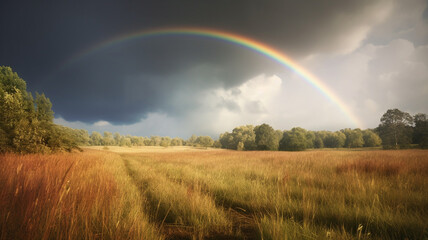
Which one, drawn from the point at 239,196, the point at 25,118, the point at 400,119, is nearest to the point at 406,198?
the point at 239,196

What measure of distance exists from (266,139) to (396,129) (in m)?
34.0

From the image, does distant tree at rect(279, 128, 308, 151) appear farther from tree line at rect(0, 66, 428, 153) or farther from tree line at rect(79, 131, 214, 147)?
tree line at rect(79, 131, 214, 147)

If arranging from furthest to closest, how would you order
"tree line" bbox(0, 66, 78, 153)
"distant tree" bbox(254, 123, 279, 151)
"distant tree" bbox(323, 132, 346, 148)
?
"distant tree" bbox(323, 132, 346, 148)
"distant tree" bbox(254, 123, 279, 151)
"tree line" bbox(0, 66, 78, 153)

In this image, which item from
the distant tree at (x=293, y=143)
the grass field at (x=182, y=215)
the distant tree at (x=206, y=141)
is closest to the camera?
the grass field at (x=182, y=215)

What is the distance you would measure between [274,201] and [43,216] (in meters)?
3.56

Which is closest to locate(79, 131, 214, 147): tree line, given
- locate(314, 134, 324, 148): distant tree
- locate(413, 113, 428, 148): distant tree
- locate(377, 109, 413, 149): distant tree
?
locate(314, 134, 324, 148): distant tree

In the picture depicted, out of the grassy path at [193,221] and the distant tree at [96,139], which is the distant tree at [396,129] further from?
the distant tree at [96,139]

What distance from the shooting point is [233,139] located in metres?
68.4

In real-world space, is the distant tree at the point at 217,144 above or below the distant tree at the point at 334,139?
below

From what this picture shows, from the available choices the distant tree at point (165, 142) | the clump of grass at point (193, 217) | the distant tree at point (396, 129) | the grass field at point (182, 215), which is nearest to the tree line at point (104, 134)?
the distant tree at point (396, 129)

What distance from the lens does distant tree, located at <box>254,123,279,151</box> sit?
45656 millimetres

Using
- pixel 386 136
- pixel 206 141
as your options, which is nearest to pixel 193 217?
pixel 386 136

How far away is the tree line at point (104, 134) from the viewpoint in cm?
754

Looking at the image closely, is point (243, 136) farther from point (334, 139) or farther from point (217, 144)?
point (334, 139)
